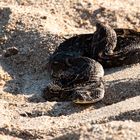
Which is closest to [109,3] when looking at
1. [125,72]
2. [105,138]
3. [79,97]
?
[125,72]

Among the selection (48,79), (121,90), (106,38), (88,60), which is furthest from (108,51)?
(121,90)

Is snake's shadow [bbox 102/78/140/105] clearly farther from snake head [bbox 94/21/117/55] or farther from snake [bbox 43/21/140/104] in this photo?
snake head [bbox 94/21/117/55]

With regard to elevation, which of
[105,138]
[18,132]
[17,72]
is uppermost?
[105,138]

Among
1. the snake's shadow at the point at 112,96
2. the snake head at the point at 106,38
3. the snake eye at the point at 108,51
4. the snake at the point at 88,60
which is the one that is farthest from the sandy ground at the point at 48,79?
the snake head at the point at 106,38

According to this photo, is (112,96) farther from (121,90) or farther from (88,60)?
(88,60)

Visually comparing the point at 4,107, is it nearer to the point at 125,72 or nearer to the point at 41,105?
the point at 41,105

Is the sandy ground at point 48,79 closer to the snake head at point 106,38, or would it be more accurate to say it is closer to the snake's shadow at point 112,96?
the snake's shadow at point 112,96
